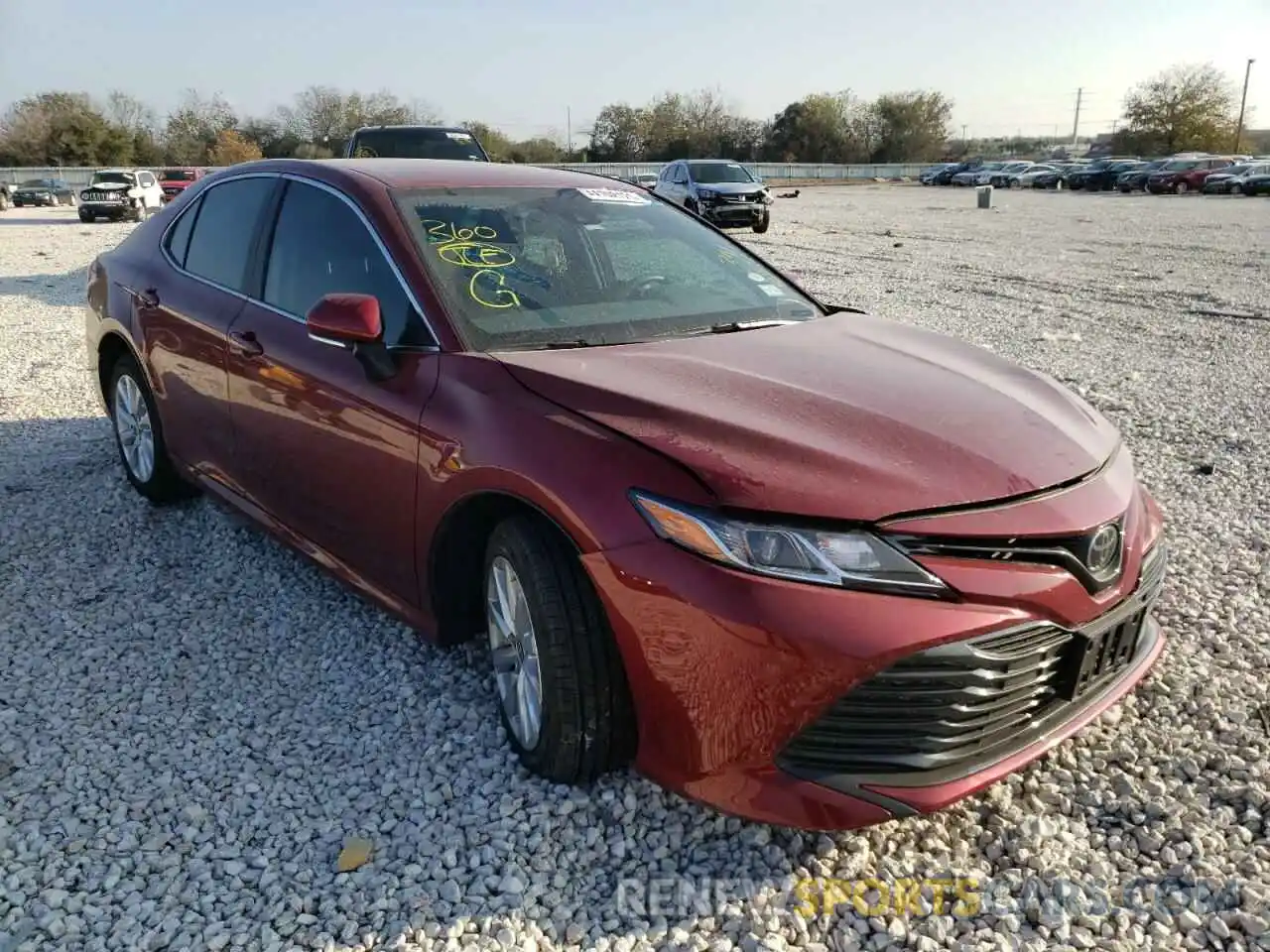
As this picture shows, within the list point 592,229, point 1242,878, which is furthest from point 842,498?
point 592,229

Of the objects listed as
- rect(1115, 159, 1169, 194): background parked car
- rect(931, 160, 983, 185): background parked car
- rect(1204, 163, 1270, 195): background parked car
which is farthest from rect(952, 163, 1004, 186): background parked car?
rect(1204, 163, 1270, 195): background parked car

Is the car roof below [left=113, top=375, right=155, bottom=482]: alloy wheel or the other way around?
the other way around

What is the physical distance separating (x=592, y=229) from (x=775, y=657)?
2.09 m

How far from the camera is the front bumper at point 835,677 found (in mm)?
2064

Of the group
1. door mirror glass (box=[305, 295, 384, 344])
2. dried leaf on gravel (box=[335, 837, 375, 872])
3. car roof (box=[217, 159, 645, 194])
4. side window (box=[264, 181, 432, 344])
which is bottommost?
dried leaf on gravel (box=[335, 837, 375, 872])

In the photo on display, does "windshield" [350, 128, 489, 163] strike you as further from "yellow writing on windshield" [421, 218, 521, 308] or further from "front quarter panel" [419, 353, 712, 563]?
"front quarter panel" [419, 353, 712, 563]

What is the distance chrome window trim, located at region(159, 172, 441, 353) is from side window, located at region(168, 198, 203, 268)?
0.01 m

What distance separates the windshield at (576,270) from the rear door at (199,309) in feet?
3.34

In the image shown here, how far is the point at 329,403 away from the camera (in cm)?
315

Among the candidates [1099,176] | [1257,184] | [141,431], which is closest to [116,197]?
[141,431]

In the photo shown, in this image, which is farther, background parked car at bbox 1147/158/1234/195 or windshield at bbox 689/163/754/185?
background parked car at bbox 1147/158/1234/195

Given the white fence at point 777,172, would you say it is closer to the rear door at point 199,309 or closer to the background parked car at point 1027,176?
the background parked car at point 1027,176

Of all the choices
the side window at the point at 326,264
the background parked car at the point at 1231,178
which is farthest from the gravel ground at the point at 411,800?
the background parked car at the point at 1231,178

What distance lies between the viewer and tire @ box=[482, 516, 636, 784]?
2398 mm
